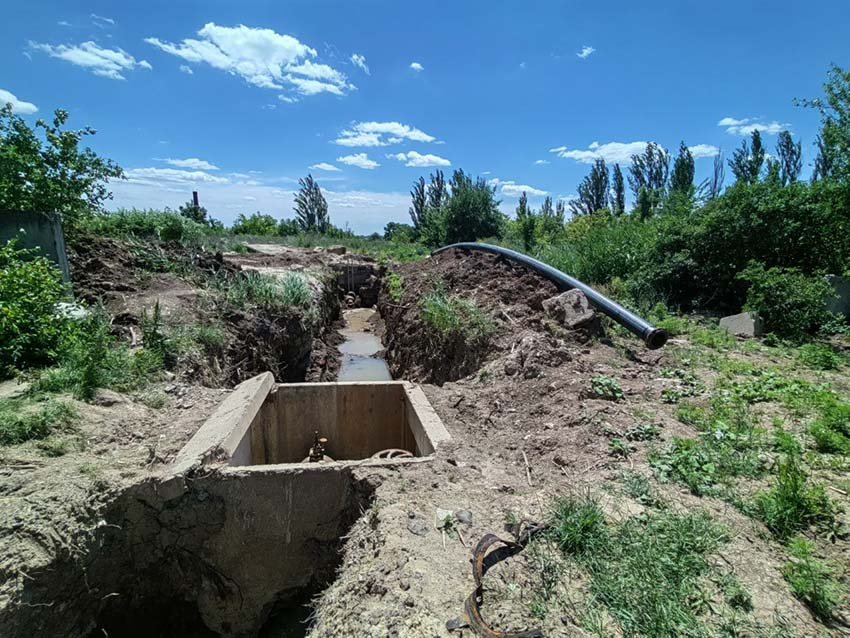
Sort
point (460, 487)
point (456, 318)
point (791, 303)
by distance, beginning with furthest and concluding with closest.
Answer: point (456, 318)
point (791, 303)
point (460, 487)

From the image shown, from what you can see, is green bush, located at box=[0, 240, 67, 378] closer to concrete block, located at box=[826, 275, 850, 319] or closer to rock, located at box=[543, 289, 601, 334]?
rock, located at box=[543, 289, 601, 334]

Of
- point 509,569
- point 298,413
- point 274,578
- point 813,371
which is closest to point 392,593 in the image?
point 509,569

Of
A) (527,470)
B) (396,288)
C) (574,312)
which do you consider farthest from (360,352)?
(527,470)

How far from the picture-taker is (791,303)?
5.96m

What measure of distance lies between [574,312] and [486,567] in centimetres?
404

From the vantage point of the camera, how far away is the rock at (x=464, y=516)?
249 centimetres

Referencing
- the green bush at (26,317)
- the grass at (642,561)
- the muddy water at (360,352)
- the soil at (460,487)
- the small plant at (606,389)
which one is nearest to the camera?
the grass at (642,561)

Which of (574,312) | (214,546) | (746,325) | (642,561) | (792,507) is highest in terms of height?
(574,312)

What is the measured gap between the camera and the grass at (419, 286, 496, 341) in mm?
5820

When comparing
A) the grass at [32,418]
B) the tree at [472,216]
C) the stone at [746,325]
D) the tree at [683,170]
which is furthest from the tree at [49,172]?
the tree at [683,170]

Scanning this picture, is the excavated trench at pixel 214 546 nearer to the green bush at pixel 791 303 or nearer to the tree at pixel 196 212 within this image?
the green bush at pixel 791 303

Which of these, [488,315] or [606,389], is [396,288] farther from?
[606,389]

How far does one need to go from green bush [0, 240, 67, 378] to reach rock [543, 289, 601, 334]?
556 centimetres

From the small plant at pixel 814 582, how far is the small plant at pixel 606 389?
1.80 meters
